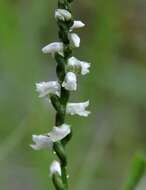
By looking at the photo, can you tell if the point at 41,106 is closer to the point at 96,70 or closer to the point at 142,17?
the point at 96,70

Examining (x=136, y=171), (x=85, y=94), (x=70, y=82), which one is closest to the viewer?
(x=70, y=82)

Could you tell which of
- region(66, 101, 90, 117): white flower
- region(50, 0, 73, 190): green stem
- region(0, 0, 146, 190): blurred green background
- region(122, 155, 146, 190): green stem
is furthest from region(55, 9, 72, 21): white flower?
region(0, 0, 146, 190): blurred green background

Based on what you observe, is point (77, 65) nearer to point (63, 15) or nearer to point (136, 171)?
point (63, 15)

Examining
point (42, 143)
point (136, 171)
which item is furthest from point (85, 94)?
point (42, 143)

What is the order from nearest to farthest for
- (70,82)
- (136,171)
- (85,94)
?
(70,82) < (136,171) < (85,94)

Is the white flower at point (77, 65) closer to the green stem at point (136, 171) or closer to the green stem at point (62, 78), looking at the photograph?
the green stem at point (62, 78)

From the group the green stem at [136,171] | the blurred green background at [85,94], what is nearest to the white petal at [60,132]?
the green stem at [136,171]

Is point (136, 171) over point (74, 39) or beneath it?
beneath
